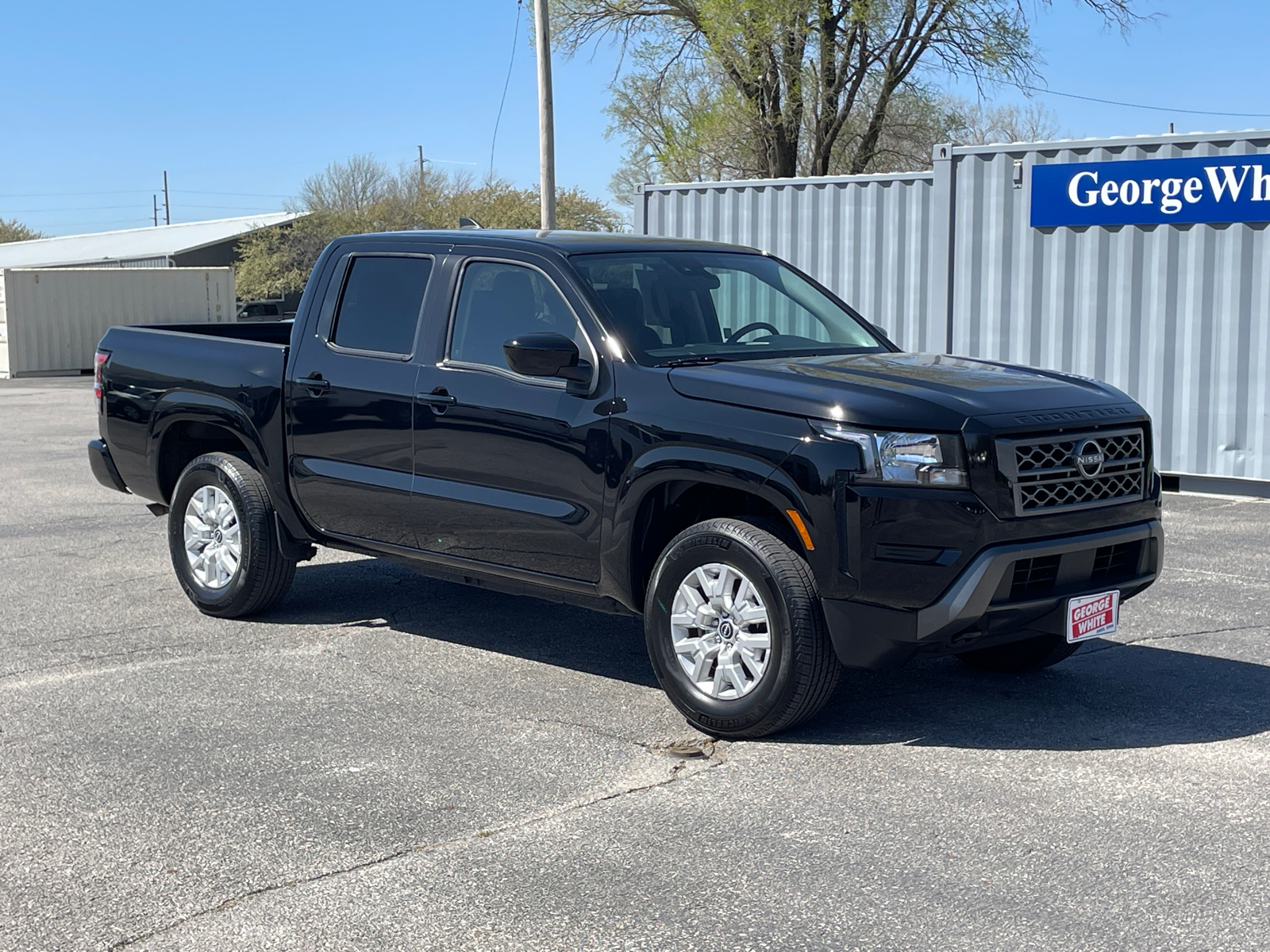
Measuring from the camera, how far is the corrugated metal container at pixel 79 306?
1313 inches

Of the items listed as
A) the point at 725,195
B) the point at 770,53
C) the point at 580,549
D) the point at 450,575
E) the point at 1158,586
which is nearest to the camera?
the point at 580,549

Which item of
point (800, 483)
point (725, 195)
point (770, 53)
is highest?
point (770, 53)

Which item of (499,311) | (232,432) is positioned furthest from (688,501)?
(232,432)

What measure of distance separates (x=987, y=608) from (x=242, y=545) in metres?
3.92

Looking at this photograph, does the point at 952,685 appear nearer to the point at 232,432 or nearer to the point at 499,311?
the point at 499,311

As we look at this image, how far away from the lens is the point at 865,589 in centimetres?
514

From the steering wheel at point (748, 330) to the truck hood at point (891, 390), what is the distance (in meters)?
0.28

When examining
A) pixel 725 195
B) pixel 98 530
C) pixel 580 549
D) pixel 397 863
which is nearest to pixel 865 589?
pixel 580 549

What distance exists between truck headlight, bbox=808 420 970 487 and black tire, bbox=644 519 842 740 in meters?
0.46

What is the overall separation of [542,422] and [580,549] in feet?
1.80

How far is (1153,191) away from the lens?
12344 millimetres

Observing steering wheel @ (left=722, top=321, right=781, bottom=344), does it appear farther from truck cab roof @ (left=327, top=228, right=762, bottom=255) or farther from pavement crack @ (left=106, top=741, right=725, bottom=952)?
pavement crack @ (left=106, top=741, right=725, bottom=952)

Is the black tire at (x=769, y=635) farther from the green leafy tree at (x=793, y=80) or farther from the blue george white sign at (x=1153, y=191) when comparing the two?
the green leafy tree at (x=793, y=80)

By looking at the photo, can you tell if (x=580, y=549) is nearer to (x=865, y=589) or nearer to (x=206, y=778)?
(x=865, y=589)
